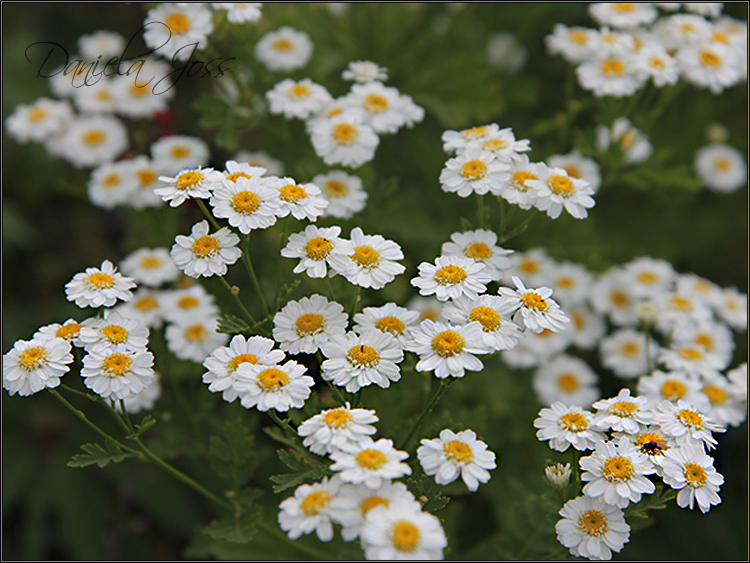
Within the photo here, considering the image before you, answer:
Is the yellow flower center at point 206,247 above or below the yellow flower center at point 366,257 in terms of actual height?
above

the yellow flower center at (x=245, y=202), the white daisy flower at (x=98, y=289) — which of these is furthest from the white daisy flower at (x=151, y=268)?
the yellow flower center at (x=245, y=202)

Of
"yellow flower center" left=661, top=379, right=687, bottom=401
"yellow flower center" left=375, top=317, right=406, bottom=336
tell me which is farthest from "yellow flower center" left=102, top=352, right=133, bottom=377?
"yellow flower center" left=661, top=379, right=687, bottom=401

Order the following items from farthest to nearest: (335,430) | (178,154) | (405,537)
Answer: (178,154) → (335,430) → (405,537)

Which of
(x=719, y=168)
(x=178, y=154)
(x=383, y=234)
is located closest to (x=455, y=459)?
(x=383, y=234)

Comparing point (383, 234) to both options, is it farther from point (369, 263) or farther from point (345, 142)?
point (369, 263)

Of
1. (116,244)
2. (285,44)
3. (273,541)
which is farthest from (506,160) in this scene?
(116,244)

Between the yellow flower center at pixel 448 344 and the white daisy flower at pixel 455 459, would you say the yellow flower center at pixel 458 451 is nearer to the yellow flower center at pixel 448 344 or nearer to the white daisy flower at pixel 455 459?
the white daisy flower at pixel 455 459

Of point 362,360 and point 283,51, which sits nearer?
point 362,360
